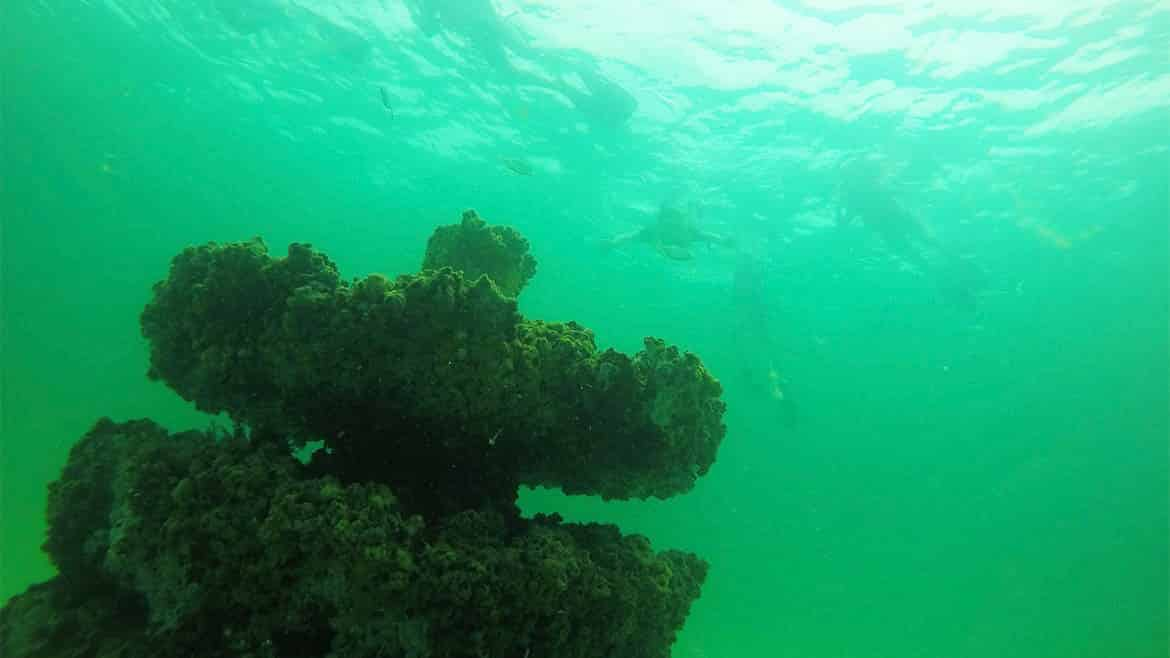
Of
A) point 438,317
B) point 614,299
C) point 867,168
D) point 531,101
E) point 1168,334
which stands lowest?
point 438,317

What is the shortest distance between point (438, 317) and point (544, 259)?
99.3ft

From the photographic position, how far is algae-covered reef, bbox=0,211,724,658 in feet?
11.6

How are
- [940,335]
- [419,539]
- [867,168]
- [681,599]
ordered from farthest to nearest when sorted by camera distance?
[940,335]
[867,168]
[681,599]
[419,539]

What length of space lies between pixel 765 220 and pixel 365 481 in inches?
893

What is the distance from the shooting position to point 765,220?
24141mm

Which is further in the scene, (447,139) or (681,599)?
(447,139)

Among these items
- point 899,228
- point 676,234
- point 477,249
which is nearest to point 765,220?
point 676,234

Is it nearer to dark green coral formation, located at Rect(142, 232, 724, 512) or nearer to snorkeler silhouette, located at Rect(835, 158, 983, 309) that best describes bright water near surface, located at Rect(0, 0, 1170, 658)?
snorkeler silhouette, located at Rect(835, 158, 983, 309)

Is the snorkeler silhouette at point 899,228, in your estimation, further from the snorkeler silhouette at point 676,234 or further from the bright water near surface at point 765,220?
the snorkeler silhouette at point 676,234

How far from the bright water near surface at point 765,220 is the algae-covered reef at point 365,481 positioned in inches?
540

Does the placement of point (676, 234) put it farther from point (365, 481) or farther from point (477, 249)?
point (365, 481)

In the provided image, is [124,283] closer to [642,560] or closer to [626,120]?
[626,120]

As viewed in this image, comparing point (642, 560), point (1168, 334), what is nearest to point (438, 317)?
point (642, 560)

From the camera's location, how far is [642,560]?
188 inches
